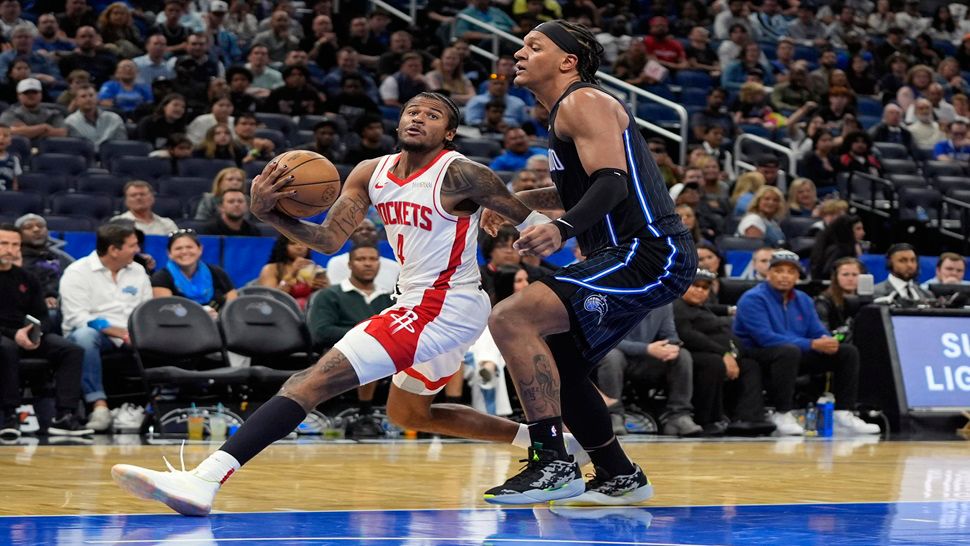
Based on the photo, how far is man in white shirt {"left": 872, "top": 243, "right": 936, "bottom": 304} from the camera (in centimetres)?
1274

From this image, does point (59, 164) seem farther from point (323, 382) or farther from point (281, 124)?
point (323, 382)

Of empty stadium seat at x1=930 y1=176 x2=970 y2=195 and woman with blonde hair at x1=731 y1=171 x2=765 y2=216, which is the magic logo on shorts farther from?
empty stadium seat at x1=930 y1=176 x2=970 y2=195

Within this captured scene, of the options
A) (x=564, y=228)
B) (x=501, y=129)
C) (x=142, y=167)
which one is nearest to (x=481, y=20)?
(x=501, y=129)

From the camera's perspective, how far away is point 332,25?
17.8m

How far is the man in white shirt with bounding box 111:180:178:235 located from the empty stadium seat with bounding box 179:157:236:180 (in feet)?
5.73

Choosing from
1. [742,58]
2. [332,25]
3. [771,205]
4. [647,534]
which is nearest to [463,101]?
[332,25]

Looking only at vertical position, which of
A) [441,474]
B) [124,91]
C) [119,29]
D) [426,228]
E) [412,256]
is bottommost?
[441,474]

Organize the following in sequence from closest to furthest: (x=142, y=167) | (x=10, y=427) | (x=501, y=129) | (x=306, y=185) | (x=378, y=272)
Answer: (x=306, y=185) → (x=10, y=427) → (x=378, y=272) → (x=142, y=167) → (x=501, y=129)

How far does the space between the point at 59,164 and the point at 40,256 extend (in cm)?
255

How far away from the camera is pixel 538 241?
15.9ft

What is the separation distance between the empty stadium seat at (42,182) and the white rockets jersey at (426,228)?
779 cm

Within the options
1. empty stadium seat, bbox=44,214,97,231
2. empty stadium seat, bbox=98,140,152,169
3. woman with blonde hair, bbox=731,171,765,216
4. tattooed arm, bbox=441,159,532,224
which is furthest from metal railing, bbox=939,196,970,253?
tattooed arm, bbox=441,159,532,224

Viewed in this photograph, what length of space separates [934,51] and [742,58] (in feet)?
Result: 12.4

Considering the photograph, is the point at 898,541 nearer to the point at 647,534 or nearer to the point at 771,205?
the point at 647,534
